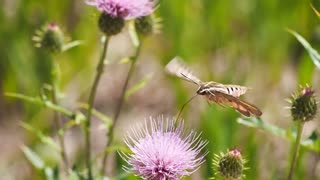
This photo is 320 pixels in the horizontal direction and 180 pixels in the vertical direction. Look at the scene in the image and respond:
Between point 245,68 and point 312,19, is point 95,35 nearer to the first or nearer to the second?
point 245,68

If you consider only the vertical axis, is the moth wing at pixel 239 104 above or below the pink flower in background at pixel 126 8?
below

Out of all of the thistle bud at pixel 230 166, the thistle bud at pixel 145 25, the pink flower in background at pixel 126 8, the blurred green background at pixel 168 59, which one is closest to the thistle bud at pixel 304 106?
the thistle bud at pixel 230 166

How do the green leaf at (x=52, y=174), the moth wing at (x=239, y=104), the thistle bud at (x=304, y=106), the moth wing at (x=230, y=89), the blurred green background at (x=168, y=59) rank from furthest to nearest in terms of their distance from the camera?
the blurred green background at (x=168, y=59), the green leaf at (x=52, y=174), the thistle bud at (x=304, y=106), the moth wing at (x=230, y=89), the moth wing at (x=239, y=104)

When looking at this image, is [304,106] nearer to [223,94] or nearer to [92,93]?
[223,94]

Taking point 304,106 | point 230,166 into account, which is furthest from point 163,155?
point 304,106

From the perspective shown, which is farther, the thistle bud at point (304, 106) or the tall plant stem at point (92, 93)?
the tall plant stem at point (92, 93)

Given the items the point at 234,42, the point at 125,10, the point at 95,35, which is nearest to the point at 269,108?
the point at 234,42

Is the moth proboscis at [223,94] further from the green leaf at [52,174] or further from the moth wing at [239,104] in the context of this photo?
the green leaf at [52,174]
